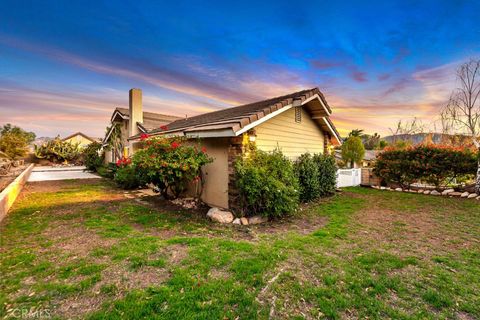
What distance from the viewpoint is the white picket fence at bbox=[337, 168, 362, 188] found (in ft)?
44.6

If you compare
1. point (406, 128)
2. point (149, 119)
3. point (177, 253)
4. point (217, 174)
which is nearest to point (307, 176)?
point (217, 174)

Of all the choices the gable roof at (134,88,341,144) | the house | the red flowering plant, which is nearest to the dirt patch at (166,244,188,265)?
the house

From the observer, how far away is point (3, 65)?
9.07 meters

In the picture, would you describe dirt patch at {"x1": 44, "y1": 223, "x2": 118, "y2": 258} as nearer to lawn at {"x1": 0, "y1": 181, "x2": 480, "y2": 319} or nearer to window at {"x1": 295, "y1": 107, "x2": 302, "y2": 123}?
lawn at {"x1": 0, "y1": 181, "x2": 480, "y2": 319}

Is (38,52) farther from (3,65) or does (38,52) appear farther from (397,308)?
(397,308)

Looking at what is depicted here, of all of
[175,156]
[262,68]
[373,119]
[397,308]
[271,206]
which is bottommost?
[397,308]

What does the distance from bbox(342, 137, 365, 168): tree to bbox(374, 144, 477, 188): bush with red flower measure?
9.60 meters

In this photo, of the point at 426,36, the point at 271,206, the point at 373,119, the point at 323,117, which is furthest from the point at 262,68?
the point at 373,119

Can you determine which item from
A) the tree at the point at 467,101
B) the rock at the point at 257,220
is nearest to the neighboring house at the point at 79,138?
the rock at the point at 257,220

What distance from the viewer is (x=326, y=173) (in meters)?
10.4

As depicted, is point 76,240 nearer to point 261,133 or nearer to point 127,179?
point 261,133

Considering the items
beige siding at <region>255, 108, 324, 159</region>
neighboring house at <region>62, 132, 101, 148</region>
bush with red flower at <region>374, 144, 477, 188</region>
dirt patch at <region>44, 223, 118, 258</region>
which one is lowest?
dirt patch at <region>44, 223, 118, 258</region>

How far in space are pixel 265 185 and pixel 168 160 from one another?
3.24 metres

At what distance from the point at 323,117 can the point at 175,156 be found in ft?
23.0
